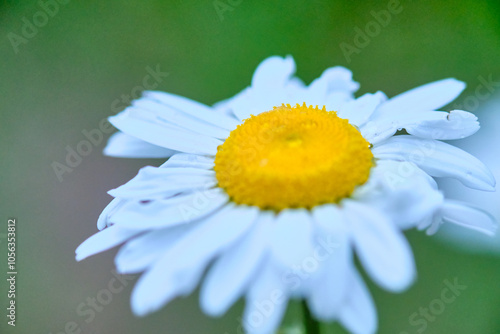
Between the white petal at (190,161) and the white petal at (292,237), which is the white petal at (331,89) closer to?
the white petal at (190,161)

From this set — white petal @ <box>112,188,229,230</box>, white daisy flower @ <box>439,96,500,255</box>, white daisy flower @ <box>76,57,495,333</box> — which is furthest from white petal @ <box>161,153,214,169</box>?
white daisy flower @ <box>439,96,500,255</box>

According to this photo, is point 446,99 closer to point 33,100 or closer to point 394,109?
point 394,109

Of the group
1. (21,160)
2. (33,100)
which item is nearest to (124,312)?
(21,160)

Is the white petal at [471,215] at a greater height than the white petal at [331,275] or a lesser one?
lesser

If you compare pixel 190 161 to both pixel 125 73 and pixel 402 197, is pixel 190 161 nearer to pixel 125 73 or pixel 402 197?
pixel 402 197

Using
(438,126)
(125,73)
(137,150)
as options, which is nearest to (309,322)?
→ (438,126)

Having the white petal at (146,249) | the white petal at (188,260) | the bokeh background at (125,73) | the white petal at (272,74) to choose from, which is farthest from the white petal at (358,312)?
the bokeh background at (125,73)
